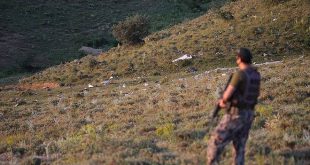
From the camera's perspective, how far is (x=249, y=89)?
8.17 m

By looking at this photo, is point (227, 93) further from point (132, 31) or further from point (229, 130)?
point (132, 31)

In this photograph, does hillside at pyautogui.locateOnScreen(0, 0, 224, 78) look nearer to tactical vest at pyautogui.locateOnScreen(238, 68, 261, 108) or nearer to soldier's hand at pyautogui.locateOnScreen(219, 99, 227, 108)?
soldier's hand at pyautogui.locateOnScreen(219, 99, 227, 108)

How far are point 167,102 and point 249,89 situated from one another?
9921 millimetres

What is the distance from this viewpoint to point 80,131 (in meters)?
14.7

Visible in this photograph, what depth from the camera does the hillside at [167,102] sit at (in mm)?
11148

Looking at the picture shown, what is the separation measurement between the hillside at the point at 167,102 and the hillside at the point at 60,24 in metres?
11.8

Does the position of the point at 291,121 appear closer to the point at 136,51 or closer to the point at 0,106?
the point at 0,106

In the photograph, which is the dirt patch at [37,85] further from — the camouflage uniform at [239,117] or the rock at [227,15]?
the camouflage uniform at [239,117]

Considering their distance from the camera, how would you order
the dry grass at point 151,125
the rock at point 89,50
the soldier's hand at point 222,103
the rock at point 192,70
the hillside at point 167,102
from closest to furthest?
the soldier's hand at point 222,103
the dry grass at point 151,125
the hillside at point 167,102
the rock at point 192,70
the rock at point 89,50

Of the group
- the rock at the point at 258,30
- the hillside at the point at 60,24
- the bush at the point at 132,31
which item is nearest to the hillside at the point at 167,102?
the rock at the point at 258,30

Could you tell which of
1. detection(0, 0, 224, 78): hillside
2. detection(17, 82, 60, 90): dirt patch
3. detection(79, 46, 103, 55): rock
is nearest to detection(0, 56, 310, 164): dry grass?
detection(17, 82, 60, 90): dirt patch

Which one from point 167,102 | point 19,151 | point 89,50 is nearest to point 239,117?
point 19,151

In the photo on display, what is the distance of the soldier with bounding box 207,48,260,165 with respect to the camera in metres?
8.11

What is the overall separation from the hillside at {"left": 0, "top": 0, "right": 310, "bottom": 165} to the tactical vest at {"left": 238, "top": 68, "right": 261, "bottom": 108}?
6.11 feet
